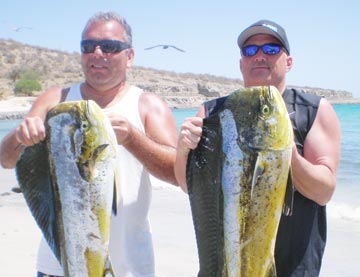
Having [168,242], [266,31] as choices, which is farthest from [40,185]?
[168,242]

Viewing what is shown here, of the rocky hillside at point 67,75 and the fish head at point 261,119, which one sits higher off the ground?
the fish head at point 261,119

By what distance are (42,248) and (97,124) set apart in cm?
109

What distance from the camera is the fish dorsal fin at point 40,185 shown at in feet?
8.00

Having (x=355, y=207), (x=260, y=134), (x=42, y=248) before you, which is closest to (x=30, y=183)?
(x=42, y=248)

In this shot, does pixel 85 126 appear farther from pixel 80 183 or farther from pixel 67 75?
pixel 67 75

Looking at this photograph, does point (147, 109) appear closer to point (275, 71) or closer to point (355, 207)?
point (275, 71)

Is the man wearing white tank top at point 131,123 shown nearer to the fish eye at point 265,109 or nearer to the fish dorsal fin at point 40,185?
the fish dorsal fin at point 40,185

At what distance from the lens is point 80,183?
7.64ft

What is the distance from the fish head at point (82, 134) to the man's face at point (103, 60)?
0.61m

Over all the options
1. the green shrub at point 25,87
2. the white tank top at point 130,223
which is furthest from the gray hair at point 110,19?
the green shrub at point 25,87

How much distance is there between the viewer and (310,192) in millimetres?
2521

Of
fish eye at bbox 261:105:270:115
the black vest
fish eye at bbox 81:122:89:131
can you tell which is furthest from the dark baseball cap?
fish eye at bbox 81:122:89:131

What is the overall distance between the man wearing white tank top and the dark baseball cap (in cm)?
62

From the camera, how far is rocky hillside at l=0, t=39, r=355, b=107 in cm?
5750
